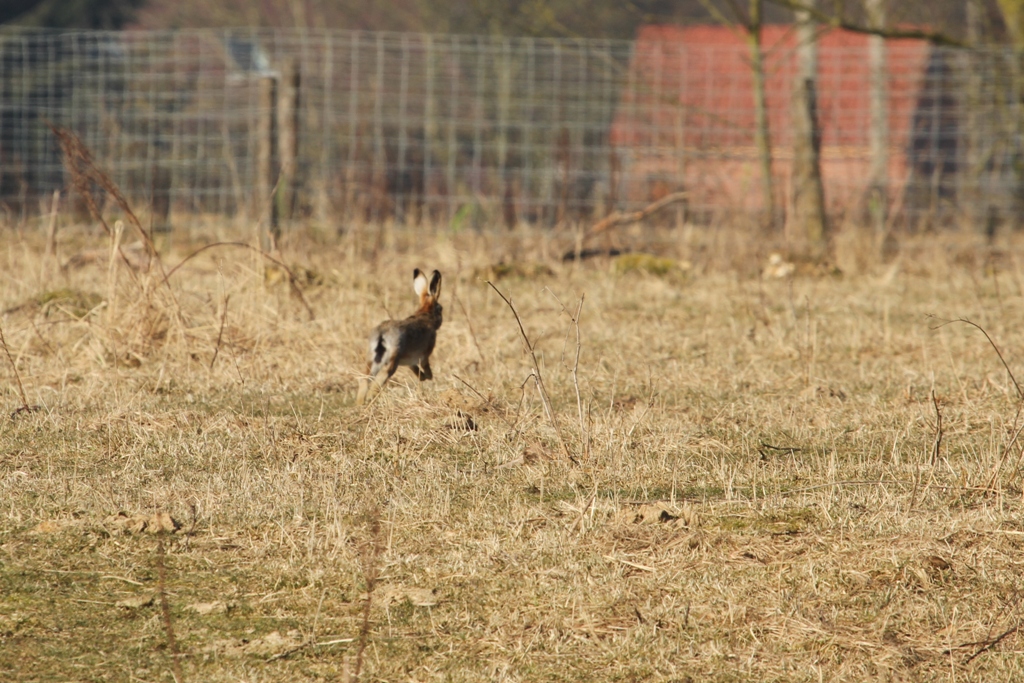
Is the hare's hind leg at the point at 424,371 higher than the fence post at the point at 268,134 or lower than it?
lower

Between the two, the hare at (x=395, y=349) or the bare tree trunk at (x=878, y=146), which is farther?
the bare tree trunk at (x=878, y=146)

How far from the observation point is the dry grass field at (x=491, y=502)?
2797 mm

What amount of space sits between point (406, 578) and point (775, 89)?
51.0 feet

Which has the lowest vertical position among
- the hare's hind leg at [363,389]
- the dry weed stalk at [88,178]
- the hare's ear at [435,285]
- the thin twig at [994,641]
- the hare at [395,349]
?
the thin twig at [994,641]

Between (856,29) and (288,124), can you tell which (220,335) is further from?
(856,29)

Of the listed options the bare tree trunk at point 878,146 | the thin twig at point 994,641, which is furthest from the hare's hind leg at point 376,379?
the bare tree trunk at point 878,146

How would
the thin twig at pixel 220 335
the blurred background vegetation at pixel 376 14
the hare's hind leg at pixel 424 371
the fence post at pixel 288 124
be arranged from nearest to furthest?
the hare's hind leg at pixel 424 371 < the thin twig at pixel 220 335 < the fence post at pixel 288 124 < the blurred background vegetation at pixel 376 14

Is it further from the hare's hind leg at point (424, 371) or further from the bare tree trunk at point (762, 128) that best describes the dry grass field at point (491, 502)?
Answer: the bare tree trunk at point (762, 128)

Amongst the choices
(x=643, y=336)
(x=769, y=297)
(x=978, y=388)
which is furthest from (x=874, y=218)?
(x=978, y=388)

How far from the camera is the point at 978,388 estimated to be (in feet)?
16.7

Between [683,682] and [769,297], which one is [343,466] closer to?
[683,682]

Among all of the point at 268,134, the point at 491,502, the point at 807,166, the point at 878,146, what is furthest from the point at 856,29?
the point at 491,502

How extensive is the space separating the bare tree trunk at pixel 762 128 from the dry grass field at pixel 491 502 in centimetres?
359

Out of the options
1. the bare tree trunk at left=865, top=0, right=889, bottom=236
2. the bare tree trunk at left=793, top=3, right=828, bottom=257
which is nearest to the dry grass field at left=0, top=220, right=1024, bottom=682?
→ the bare tree trunk at left=793, top=3, right=828, bottom=257
